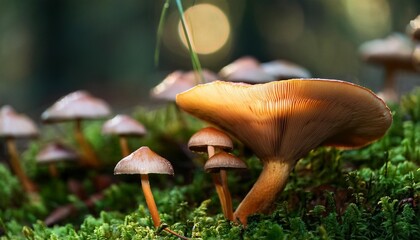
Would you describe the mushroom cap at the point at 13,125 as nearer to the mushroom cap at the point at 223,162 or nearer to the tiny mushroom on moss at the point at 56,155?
the tiny mushroom on moss at the point at 56,155

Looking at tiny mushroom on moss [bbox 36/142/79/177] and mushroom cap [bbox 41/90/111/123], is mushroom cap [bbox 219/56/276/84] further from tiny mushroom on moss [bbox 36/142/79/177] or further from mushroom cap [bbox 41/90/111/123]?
tiny mushroom on moss [bbox 36/142/79/177]

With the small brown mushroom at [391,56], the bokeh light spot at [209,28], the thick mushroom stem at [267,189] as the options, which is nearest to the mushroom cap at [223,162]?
the thick mushroom stem at [267,189]

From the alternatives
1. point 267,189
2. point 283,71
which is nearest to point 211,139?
point 267,189

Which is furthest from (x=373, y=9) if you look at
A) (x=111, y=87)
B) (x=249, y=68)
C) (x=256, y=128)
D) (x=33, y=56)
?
(x=256, y=128)

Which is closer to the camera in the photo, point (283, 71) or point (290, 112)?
point (290, 112)

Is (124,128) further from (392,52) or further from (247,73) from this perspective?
(392,52)

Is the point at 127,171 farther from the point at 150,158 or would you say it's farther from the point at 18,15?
the point at 18,15

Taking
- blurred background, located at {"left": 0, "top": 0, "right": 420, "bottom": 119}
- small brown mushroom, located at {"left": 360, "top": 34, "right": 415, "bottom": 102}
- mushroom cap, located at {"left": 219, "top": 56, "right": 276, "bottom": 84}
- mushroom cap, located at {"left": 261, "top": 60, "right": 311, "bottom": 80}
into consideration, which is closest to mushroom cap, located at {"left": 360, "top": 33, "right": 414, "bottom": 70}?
small brown mushroom, located at {"left": 360, "top": 34, "right": 415, "bottom": 102}
